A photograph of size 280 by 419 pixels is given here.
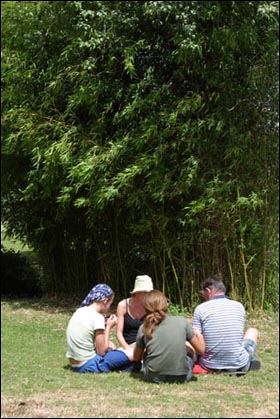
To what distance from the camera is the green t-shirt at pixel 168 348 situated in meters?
4.32

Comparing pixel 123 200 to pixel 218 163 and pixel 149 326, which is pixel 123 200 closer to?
pixel 218 163

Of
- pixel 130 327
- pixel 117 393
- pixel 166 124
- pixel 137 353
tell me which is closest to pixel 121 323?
pixel 130 327

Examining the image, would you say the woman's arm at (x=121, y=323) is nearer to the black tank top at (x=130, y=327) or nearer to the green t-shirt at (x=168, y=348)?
the black tank top at (x=130, y=327)

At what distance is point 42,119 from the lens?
7402mm

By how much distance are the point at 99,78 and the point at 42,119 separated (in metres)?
0.89

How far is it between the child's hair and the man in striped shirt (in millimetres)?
437

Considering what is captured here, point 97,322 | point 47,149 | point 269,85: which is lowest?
point 97,322

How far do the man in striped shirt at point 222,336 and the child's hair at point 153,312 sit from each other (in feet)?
1.43

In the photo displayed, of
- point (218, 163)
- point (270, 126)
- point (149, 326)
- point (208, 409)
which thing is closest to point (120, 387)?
point (149, 326)

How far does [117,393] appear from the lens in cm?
409

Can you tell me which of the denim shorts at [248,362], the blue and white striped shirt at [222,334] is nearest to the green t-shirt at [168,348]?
the blue and white striped shirt at [222,334]

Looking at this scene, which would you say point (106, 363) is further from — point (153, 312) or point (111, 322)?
point (153, 312)

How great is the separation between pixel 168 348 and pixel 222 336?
1.69ft

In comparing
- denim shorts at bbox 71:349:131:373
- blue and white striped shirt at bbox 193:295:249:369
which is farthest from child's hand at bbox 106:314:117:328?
blue and white striped shirt at bbox 193:295:249:369
